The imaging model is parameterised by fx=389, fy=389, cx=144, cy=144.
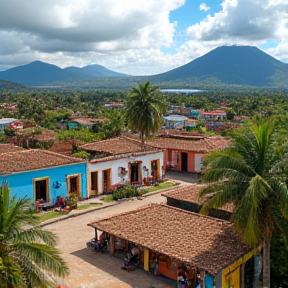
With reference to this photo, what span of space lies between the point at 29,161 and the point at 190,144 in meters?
14.3

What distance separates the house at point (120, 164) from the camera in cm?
2278

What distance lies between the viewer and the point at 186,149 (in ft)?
97.3

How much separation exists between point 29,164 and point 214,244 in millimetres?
11178

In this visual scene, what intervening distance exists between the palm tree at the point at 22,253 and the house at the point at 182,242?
4.42m

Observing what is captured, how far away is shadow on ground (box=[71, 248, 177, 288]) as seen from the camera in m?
12.2

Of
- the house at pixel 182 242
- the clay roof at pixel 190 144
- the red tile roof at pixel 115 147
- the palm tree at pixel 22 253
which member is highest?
the palm tree at pixel 22 253

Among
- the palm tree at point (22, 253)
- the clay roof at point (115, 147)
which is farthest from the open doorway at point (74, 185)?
the palm tree at point (22, 253)

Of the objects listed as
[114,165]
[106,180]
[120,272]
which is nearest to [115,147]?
[114,165]

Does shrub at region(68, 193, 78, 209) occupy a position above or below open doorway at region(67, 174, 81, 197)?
below

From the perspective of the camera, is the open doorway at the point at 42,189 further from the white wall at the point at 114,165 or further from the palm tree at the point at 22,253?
the palm tree at the point at 22,253

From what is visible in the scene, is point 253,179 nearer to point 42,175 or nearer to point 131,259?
point 131,259

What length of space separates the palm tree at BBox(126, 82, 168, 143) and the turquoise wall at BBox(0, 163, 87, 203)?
7.59m

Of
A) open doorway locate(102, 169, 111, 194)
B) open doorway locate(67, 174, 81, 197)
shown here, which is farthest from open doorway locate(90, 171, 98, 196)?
open doorway locate(67, 174, 81, 197)

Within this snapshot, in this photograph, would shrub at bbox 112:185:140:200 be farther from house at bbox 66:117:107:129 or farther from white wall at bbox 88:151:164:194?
house at bbox 66:117:107:129
